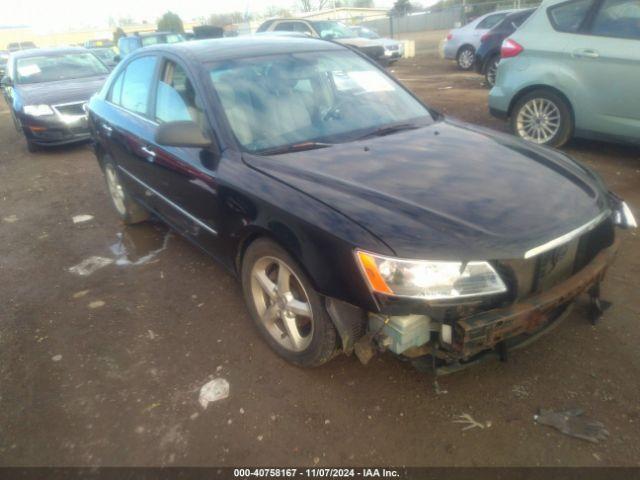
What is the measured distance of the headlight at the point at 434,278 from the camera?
6.22ft

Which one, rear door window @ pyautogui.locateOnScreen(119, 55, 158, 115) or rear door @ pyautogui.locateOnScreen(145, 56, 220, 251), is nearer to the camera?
rear door @ pyautogui.locateOnScreen(145, 56, 220, 251)

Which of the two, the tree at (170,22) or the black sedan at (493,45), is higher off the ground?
the tree at (170,22)

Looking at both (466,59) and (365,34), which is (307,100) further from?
(365,34)

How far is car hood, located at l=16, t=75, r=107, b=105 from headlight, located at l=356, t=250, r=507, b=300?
7.78 m

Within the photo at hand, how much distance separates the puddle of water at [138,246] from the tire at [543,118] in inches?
159

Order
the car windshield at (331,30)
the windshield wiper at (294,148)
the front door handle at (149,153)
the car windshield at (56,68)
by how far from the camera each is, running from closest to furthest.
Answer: the windshield wiper at (294,148) → the front door handle at (149,153) → the car windshield at (56,68) → the car windshield at (331,30)

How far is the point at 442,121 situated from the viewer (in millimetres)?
3275

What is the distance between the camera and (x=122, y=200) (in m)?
4.79

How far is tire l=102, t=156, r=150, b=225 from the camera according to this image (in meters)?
4.57

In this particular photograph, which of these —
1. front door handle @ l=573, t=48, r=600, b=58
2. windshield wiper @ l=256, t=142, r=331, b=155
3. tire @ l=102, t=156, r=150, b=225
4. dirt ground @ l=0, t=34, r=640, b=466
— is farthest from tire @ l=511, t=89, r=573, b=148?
tire @ l=102, t=156, r=150, b=225

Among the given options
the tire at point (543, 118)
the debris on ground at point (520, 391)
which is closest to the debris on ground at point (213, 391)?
the debris on ground at point (520, 391)

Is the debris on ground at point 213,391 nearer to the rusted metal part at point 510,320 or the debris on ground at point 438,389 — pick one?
the debris on ground at point 438,389

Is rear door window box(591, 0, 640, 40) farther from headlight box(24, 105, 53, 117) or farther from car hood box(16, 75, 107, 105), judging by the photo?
headlight box(24, 105, 53, 117)

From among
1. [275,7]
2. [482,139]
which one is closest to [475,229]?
[482,139]
